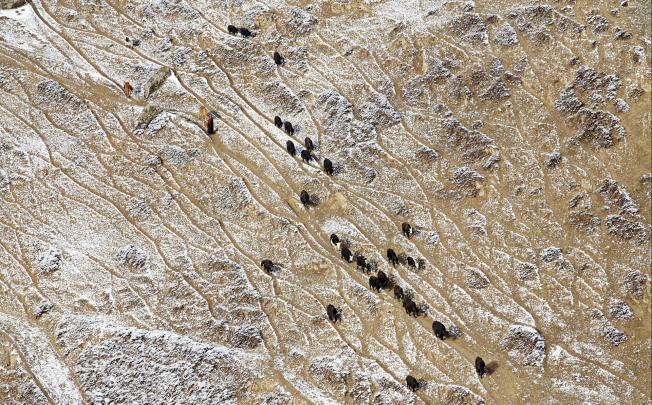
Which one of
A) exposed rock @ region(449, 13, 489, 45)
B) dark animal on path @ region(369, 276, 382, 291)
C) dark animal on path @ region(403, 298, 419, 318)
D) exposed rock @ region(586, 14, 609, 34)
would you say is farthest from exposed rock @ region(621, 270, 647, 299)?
exposed rock @ region(449, 13, 489, 45)

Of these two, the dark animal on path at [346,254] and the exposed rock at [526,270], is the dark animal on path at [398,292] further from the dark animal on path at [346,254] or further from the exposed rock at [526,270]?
the exposed rock at [526,270]

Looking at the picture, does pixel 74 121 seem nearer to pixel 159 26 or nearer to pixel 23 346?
pixel 159 26

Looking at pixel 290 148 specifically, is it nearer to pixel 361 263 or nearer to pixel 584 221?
pixel 361 263

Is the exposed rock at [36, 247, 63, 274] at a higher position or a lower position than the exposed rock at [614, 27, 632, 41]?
lower

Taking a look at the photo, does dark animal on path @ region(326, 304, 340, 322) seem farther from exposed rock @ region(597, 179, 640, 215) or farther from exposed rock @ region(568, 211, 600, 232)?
exposed rock @ region(597, 179, 640, 215)

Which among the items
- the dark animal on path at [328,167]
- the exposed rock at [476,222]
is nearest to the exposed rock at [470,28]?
the exposed rock at [476,222]

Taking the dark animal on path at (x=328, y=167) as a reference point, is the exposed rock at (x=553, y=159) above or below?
above
